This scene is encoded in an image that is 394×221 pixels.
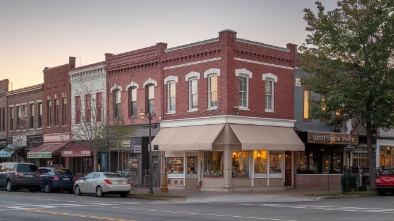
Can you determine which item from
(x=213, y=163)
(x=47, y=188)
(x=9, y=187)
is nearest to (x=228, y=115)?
(x=213, y=163)

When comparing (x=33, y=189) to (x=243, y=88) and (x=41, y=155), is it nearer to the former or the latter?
(x=41, y=155)

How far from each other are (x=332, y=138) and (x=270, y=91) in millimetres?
5342

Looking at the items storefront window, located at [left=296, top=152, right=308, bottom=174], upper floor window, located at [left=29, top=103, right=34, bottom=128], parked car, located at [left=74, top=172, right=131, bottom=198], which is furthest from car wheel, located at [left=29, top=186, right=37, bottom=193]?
storefront window, located at [left=296, top=152, right=308, bottom=174]

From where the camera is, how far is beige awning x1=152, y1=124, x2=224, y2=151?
34.5 m

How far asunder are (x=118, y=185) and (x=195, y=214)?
1187cm

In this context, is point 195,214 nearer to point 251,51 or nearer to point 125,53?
point 251,51

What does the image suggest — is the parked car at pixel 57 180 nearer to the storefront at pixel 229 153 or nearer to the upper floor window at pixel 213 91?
the storefront at pixel 229 153

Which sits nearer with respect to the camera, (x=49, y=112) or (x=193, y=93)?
(x=193, y=93)

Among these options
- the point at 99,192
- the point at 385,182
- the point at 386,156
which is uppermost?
the point at 386,156

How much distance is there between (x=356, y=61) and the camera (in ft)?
109

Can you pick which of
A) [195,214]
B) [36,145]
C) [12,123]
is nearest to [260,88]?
[195,214]

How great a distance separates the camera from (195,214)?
20.8 m

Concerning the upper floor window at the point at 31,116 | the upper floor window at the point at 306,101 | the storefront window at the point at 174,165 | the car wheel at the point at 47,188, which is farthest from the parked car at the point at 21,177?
the upper floor window at the point at 306,101

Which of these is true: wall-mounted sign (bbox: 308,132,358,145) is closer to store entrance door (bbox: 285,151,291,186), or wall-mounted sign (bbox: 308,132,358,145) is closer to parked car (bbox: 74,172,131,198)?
store entrance door (bbox: 285,151,291,186)
